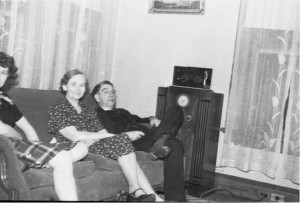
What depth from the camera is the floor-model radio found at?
9.00 feet

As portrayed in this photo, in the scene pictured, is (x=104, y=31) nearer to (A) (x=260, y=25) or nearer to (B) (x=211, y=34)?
(B) (x=211, y=34)

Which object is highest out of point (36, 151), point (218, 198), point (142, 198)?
point (36, 151)

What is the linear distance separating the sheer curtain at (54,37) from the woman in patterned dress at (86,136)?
1.30ft

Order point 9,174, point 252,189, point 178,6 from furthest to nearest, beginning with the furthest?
point 178,6, point 252,189, point 9,174

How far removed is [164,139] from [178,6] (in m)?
1.32

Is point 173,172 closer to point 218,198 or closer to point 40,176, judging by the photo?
point 218,198

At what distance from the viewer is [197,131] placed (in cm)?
275

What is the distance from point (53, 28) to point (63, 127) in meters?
0.78

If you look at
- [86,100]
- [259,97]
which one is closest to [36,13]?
[86,100]

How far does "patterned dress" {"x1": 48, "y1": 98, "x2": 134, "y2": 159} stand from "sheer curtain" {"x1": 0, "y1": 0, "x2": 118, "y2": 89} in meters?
0.47

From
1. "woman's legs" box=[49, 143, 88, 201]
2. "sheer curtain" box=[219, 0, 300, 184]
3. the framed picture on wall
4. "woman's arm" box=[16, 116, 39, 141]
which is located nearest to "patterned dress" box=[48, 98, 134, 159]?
"woman's arm" box=[16, 116, 39, 141]

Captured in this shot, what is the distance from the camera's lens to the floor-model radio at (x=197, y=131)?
9.00 feet

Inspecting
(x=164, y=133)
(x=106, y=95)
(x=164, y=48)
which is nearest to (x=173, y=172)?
(x=164, y=133)

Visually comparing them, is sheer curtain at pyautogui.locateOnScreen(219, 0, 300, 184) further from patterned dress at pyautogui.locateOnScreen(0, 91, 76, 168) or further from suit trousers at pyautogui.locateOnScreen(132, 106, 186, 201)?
patterned dress at pyautogui.locateOnScreen(0, 91, 76, 168)
